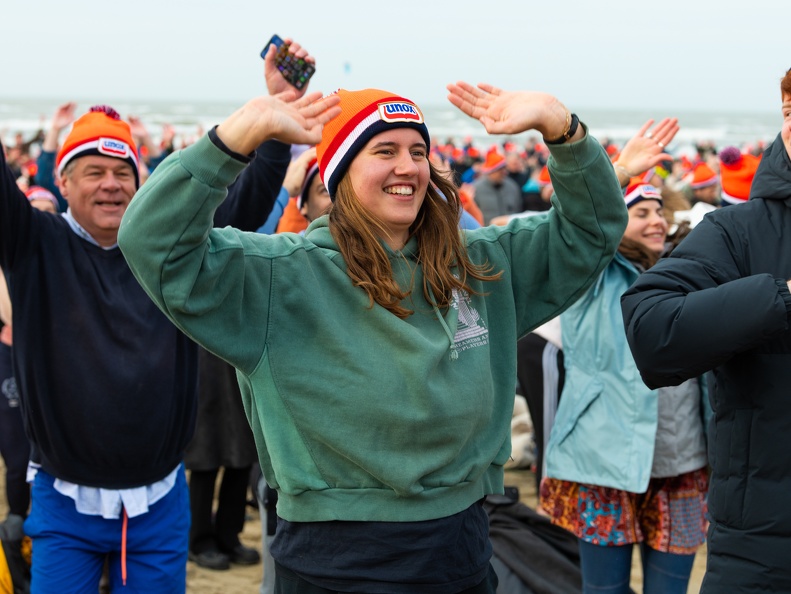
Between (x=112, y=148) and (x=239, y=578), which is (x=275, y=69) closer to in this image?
(x=112, y=148)

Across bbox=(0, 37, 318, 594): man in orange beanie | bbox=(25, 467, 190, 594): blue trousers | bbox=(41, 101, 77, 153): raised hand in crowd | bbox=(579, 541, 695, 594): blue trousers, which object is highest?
bbox=(41, 101, 77, 153): raised hand in crowd

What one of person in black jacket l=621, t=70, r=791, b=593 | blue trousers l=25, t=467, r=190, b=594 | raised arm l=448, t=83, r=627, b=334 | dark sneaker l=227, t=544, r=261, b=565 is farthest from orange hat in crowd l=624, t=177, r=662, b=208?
dark sneaker l=227, t=544, r=261, b=565

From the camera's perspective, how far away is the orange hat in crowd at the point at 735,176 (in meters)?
5.85

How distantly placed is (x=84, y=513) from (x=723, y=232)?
7.32 ft

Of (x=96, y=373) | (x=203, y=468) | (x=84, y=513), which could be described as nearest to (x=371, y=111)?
(x=96, y=373)

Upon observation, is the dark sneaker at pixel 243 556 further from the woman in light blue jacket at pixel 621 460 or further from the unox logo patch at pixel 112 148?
the unox logo patch at pixel 112 148

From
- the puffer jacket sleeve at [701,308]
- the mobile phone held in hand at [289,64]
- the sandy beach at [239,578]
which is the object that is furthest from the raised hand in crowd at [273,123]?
the sandy beach at [239,578]

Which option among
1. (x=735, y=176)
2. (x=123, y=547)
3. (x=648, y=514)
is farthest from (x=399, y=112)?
(x=735, y=176)

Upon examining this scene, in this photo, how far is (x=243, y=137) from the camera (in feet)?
6.71

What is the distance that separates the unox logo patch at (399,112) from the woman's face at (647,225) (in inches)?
74.7

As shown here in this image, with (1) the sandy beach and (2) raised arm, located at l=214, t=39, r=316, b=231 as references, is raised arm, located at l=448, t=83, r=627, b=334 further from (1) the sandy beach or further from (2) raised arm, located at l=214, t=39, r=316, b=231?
(1) the sandy beach

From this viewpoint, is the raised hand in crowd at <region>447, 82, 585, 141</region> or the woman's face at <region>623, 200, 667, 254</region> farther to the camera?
the woman's face at <region>623, 200, 667, 254</region>

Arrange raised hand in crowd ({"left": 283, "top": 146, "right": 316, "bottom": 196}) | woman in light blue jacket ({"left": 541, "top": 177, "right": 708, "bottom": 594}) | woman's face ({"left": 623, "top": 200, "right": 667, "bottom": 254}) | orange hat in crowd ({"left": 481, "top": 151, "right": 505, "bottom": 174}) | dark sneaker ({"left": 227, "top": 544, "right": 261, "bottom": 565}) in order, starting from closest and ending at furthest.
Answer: woman in light blue jacket ({"left": 541, "top": 177, "right": 708, "bottom": 594}), woman's face ({"left": 623, "top": 200, "right": 667, "bottom": 254}), raised hand in crowd ({"left": 283, "top": 146, "right": 316, "bottom": 196}), dark sneaker ({"left": 227, "top": 544, "right": 261, "bottom": 565}), orange hat in crowd ({"left": 481, "top": 151, "right": 505, "bottom": 174})

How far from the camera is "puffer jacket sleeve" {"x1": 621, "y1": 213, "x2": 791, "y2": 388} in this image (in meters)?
2.02
